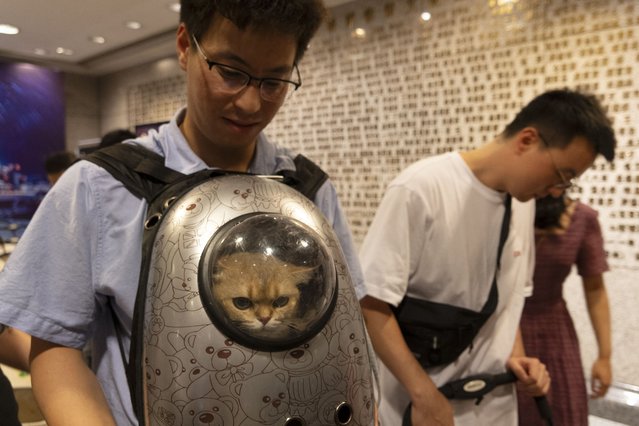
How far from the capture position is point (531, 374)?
114 cm

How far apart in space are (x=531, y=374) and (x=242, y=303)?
0.89 metres

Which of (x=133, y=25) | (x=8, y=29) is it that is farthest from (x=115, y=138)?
(x=8, y=29)

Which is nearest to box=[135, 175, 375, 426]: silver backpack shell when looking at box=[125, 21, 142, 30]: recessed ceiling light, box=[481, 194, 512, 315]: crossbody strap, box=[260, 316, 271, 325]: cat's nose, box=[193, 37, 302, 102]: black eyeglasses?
box=[260, 316, 271, 325]: cat's nose

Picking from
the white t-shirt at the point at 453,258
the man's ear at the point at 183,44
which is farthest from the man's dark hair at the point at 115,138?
the man's ear at the point at 183,44

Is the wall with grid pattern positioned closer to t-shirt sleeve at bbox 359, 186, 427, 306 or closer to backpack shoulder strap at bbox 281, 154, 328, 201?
t-shirt sleeve at bbox 359, 186, 427, 306

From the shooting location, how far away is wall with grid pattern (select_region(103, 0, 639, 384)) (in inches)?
92.8

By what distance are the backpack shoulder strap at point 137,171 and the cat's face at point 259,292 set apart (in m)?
0.16

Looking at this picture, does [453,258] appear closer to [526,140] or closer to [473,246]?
[473,246]

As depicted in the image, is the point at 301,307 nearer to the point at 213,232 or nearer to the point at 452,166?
the point at 213,232

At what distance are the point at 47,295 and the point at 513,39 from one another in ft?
8.44

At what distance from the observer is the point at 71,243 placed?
538mm

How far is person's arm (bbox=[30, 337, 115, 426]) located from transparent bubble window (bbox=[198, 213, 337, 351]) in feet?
0.54

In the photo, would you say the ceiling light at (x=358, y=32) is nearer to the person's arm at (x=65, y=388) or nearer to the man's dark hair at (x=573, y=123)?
the man's dark hair at (x=573, y=123)

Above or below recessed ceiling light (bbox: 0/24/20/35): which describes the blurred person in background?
below
